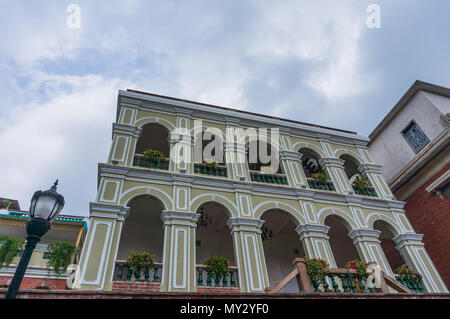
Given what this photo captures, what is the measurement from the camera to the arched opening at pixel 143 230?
11555 mm

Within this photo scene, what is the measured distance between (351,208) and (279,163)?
12.2 ft

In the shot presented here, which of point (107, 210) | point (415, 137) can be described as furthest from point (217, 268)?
point (415, 137)

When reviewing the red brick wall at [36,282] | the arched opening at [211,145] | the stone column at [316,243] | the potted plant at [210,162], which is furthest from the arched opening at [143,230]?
the red brick wall at [36,282]

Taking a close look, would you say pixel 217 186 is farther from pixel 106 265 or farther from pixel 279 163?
pixel 106 265

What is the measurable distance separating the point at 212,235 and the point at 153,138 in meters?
5.40

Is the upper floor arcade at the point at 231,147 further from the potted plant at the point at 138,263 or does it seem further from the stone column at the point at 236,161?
the potted plant at the point at 138,263

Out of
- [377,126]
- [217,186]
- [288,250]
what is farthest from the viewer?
[377,126]

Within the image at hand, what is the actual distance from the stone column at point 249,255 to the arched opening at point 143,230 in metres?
3.62

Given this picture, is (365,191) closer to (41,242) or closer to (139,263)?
(139,263)

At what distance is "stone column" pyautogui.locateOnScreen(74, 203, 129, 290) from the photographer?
25.2ft

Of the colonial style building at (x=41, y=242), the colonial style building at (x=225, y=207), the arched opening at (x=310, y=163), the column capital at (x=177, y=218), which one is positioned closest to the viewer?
the colonial style building at (x=225, y=207)
